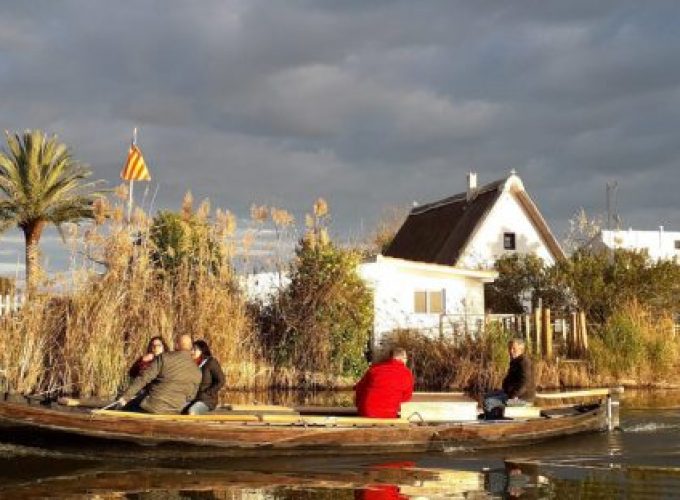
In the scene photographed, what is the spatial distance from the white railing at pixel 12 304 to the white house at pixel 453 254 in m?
11.6

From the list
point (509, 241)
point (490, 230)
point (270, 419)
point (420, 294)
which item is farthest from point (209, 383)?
point (509, 241)

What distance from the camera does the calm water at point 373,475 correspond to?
1211cm

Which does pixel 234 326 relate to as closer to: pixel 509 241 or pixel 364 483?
pixel 364 483

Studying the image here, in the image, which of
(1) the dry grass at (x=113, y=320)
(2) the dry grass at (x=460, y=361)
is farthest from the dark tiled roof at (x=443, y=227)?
(1) the dry grass at (x=113, y=320)

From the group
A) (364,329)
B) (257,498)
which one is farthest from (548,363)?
(257,498)

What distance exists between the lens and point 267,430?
586 inches

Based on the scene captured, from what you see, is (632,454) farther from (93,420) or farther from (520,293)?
(520,293)

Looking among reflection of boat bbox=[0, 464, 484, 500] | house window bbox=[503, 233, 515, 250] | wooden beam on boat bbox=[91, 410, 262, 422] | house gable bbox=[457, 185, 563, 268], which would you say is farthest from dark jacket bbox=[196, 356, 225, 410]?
house window bbox=[503, 233, 515, 250]

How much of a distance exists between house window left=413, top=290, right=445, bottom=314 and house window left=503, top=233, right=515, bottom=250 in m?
8.64

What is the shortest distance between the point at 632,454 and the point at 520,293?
2157 cm

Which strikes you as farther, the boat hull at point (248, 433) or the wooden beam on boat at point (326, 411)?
the wooden beam on boat at point (326, 411)

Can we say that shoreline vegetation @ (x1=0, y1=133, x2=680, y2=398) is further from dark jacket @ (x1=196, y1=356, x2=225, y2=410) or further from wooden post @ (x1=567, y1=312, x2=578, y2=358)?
dark jacket @ (x1=196, y1=356, x2=225, y2=410)

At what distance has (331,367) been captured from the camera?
2739 cm

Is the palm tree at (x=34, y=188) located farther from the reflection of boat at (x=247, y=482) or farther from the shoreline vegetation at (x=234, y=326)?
the reflection of boat at (x=247, y=482)
